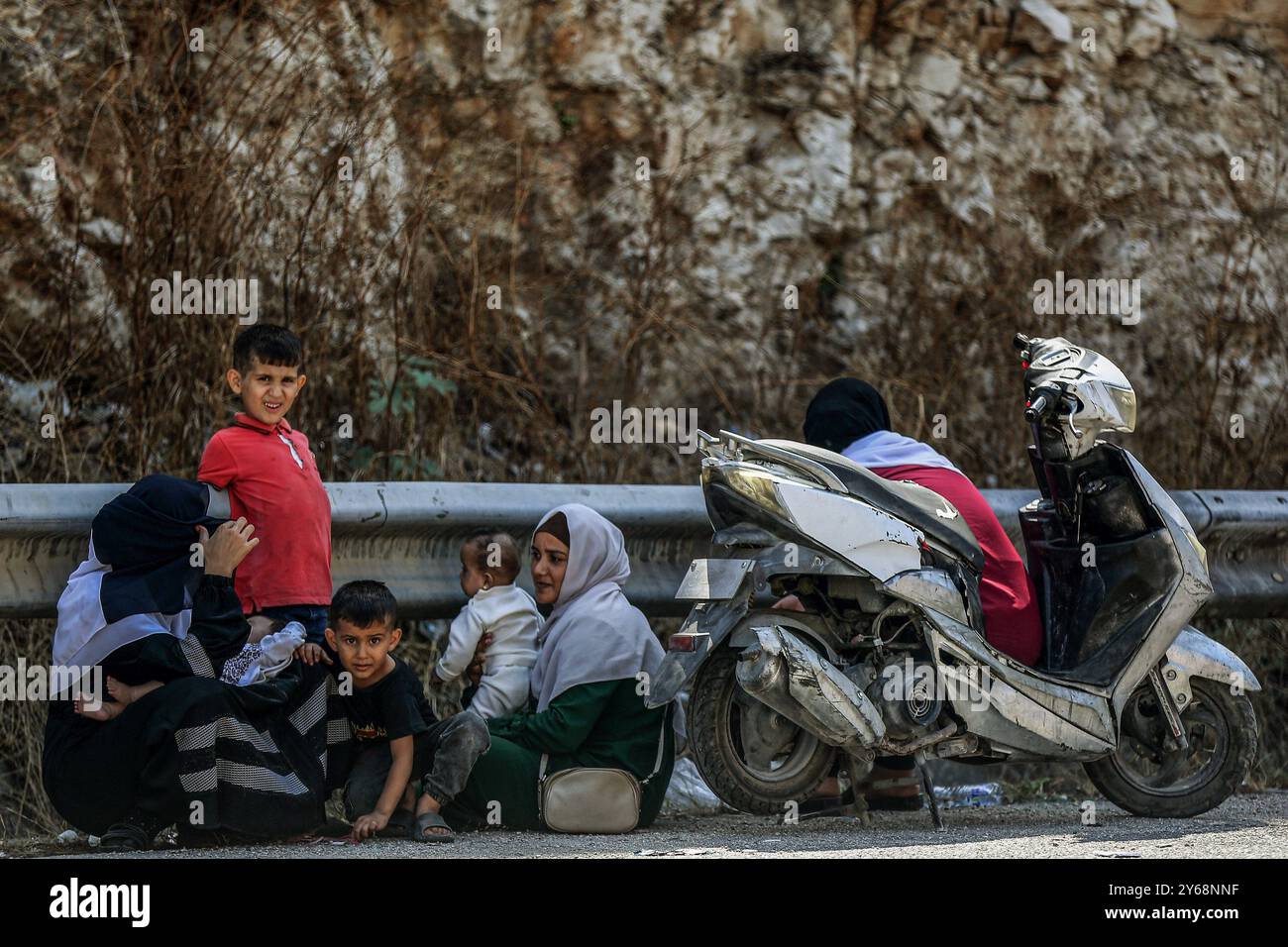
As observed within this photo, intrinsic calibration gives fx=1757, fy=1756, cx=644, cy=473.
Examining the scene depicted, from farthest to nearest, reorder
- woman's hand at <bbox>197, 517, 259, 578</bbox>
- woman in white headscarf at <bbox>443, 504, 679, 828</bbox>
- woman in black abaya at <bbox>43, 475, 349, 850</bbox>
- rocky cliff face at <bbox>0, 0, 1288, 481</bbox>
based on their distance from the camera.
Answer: rocky cliff face at <bbox>0, 0, 1288, 481</bbox>
woman in white headscarf at <bbox>443, 504, 679, 828</bbox>
woman's hand at <bbox>197, 517, 259, 578</bbox>
woman in black abaya at <bbox>43, 475, 349, 850</bbox>

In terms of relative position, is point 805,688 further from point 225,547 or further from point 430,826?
point 225,547

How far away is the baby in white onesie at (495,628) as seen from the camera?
549cm

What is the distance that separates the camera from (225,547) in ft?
16.4

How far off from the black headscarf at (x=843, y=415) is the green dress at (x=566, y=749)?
1021 millimetres

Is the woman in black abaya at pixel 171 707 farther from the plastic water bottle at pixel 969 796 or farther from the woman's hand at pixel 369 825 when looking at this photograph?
the plastic water bottle at pixel 969 796

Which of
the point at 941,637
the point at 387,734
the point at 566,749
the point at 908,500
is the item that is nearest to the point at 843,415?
the point at 908,500

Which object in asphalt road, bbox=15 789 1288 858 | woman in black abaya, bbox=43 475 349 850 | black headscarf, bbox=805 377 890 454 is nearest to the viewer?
asphalt road, bbox=15 789 1288 858

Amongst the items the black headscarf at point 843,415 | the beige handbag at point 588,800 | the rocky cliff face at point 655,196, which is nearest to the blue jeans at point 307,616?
the beige handbag at point 588,800

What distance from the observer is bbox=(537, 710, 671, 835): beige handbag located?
5223 mm

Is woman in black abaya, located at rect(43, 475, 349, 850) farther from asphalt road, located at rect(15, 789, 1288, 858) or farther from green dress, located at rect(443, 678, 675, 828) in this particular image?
green dress, located at rect(443, 678, 675, 828)

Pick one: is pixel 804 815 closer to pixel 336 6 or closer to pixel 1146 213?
pixel 336 6

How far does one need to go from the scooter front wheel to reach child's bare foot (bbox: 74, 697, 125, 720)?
2962 millimetres

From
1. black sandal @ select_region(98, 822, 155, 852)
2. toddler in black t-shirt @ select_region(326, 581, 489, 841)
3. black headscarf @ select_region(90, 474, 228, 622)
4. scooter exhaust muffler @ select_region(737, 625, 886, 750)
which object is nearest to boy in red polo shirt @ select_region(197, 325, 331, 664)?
toddler in black t-shirt @ select_region(326, 581, 489, 841)

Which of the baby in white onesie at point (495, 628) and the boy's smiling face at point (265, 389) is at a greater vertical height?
the boy's smiling face at point (265, 389)
